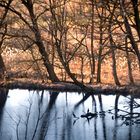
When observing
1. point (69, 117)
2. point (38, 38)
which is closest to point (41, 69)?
point (38, 38)

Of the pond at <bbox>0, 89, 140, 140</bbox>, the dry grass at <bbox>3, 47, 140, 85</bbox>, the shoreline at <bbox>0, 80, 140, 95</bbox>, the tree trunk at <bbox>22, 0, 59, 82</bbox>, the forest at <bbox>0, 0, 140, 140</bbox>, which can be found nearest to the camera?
the pond at <bbox>0, 89, 140, 140</bbox>

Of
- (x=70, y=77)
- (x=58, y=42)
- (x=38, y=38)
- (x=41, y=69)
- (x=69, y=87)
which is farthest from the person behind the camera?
(x=41, y=69)

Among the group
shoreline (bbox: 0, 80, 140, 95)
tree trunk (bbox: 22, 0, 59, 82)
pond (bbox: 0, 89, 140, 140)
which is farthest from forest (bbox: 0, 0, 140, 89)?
pond (bbox: 0, 89, 140, 140)

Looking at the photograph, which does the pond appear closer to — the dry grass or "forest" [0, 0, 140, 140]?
"forest" [0, 0, 140, 140]

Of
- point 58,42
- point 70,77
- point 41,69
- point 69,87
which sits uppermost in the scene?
point 58,42

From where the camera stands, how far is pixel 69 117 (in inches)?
939

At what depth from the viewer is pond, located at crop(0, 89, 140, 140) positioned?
20203 millimetres

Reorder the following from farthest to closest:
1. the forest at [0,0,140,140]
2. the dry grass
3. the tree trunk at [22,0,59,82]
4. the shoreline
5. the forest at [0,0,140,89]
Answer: the dry grass
the forest at [0,0,140,89]
the tree trunk at [22,0,59,82]
the shoreline
the forest at [0,0,140,140]

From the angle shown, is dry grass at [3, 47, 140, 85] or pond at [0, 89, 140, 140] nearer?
pond at [0, 89, 140, 140]

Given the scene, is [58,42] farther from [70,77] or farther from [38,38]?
[70,77]

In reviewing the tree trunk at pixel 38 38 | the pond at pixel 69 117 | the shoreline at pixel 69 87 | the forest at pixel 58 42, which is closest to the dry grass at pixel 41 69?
the forest at pixel 58 42

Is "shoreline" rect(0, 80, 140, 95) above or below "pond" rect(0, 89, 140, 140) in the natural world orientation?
above

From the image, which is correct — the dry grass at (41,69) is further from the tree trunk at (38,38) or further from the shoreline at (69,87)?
the tree trunk at (38,38)

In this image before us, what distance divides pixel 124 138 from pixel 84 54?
1413cm
